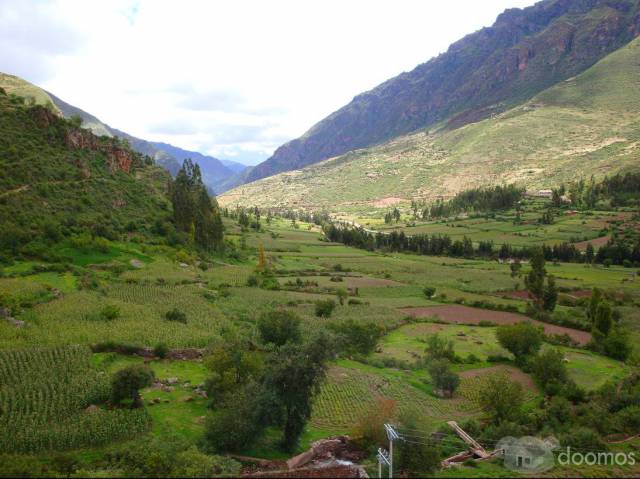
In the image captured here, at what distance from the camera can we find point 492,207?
195875 mm

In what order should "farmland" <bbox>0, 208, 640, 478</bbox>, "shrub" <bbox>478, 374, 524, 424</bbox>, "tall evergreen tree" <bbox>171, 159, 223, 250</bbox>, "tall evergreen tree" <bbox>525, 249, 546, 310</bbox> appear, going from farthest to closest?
1. "tall evergreen tree" <bbox>171, 159, 223, 250</bbox>
2. "tall evergreen tree" <bbox>525, 249, 546, 310</bbox>
3. "shrub" <bbox>478, 374, 524, 424</bbox>
4. "farmland" <bbox>0, 208, 640, 478</bbox>

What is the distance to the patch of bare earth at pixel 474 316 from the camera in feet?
223

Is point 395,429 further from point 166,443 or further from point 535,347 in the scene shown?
point 535,347

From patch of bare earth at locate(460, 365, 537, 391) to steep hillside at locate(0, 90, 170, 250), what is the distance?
214 ft

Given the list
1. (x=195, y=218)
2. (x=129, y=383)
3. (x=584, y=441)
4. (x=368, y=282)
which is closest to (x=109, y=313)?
(x=129, y=383)

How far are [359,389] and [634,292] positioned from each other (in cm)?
6940

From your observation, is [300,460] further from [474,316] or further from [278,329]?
[474,316]

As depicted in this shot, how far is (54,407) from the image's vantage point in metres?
31.7

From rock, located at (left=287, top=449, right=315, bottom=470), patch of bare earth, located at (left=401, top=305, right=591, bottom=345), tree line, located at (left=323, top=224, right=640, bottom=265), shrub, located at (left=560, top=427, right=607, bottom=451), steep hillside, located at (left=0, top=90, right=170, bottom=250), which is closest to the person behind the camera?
rock, located at (left=287, top=449, right=315, bottom=470)

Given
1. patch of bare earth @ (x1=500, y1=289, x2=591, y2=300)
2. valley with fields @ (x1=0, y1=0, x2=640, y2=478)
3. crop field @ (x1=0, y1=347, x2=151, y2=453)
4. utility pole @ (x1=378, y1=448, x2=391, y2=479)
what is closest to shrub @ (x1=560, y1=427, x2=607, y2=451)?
valley with fields @ (x1=0, y1=0, x2=640, y2=478)

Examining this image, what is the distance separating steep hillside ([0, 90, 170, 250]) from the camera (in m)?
73.2

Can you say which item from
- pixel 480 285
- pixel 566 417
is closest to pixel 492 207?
pixel 480 285

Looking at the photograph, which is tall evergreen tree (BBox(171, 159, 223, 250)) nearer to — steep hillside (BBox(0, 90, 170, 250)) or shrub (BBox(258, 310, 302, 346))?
steep hillside (BBox(0, 90, 170, 250))

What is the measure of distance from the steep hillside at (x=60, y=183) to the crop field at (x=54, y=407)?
124ft
